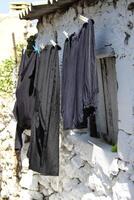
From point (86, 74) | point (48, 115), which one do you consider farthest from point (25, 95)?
point (86, 74)

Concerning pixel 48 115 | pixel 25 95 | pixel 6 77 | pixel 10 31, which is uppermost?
pixel 10 31

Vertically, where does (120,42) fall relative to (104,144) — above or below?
above

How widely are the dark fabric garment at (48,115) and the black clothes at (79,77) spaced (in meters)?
0.31

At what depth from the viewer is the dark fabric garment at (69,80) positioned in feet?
15.2

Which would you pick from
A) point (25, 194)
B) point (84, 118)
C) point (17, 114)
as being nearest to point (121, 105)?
point (84, 118)

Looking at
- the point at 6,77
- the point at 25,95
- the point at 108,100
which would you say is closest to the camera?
the point at 108,100

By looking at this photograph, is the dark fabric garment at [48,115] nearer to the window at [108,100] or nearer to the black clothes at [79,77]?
the black clothes at [79,77]

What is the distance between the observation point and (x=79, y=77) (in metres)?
4.48

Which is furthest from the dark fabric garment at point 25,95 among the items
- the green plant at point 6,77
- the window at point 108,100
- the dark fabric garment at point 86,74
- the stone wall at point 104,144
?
the green plant at point 6,77

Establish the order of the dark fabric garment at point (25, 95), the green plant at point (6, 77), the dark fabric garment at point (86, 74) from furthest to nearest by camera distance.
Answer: the green plant at point (6, 77) < the dark fabric garment at point (25, 95) < the dark fabric garment at point (86, 74)

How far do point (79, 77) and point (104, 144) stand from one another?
0.80m

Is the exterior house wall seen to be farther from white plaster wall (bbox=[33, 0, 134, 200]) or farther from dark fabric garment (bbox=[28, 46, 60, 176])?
white plaster wall (bbox=[33, 0, 134, 200])

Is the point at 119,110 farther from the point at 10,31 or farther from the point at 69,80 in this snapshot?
the point at 10,31

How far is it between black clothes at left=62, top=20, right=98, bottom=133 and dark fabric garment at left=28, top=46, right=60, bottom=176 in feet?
1.03
